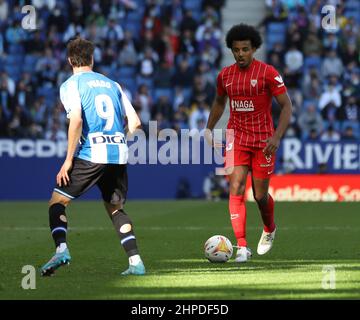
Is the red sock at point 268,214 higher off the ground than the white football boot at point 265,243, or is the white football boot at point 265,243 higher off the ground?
the red sock at point 268,214

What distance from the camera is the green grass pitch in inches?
331

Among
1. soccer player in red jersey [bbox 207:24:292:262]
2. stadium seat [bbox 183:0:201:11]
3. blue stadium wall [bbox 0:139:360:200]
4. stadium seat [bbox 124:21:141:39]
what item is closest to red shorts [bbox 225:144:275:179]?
soccer player in red jersey [bbox 207:24:292:262]

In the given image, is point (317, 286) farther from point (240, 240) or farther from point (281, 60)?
point (281, 60)

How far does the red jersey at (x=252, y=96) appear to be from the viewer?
11.1 m

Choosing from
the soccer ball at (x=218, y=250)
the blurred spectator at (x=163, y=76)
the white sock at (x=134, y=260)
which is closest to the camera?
the white sock at (x=134, y=260)

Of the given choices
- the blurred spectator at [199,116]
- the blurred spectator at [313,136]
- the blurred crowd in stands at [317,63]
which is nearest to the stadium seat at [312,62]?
the blurred crowd in stands at [317,63]

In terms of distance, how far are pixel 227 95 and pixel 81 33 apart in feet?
56.6

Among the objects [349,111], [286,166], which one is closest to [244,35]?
[286,166]

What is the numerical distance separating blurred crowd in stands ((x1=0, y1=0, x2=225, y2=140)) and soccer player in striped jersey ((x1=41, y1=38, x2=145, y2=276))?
15.6 metres

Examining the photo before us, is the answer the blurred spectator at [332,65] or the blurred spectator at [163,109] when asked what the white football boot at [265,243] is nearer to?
the blurred spectator at [163,109]

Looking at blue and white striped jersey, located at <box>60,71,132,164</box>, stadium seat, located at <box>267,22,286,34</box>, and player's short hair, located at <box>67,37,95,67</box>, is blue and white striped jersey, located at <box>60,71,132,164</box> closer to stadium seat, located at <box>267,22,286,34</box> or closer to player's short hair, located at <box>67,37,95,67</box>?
player's short hair, located at <box>67,37,95,67</box>

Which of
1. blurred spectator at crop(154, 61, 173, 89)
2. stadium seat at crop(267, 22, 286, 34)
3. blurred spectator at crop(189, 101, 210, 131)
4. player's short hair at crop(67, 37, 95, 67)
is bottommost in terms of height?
blurred spectator at crop(189, 101, 210, 131)

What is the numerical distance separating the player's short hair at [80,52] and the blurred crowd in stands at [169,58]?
14949 millimetres

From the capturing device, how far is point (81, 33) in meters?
28.2
